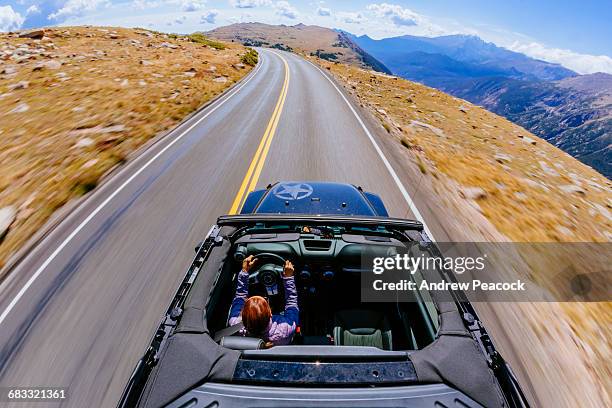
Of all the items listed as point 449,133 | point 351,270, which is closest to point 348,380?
point 351,270

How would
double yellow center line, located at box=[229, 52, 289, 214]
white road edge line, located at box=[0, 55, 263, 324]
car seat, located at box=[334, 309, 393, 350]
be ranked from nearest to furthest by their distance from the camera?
car seat, located at box=[334, 309, 393, 350] → white road edge line, located at box=[0, 55, 263, 324] → double yellow center line, located at box=[229, 52, 289, 214]

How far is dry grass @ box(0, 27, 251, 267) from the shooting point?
29.6ft

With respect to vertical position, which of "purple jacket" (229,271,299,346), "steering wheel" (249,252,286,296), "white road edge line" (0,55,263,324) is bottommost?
"white road edge line" (0,55,263,324)

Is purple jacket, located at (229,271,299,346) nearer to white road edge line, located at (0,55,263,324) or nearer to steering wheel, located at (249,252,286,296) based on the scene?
steering wheel, located at (249,252,286,296)

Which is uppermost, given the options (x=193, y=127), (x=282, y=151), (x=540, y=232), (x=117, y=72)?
(x=540, y=232)

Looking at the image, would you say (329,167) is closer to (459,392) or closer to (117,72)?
(459,392)

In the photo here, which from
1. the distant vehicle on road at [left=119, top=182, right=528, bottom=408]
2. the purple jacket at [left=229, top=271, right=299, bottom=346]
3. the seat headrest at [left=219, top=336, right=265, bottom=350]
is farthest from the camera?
the purple jacket at [left=229, top=271, right=299, bottom=346]

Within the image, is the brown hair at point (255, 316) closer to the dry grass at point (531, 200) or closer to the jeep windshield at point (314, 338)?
the jeep windshield at point (314, 338)

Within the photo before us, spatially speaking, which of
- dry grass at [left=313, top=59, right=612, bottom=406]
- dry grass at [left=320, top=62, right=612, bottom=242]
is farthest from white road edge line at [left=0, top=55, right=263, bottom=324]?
dry grass at [left=320, top=62, right=612, bottom=242]

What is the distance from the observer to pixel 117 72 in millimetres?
23094

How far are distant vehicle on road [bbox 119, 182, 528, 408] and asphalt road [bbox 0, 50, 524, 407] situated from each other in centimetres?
199

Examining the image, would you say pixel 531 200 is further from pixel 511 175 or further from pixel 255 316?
pixel 255 316

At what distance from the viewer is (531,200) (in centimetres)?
1090

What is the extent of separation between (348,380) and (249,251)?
2286 millimetres
